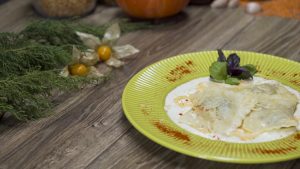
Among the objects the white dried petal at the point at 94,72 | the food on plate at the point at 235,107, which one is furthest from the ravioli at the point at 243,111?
the white dried petal at the point at 94,72

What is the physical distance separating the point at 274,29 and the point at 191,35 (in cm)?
26

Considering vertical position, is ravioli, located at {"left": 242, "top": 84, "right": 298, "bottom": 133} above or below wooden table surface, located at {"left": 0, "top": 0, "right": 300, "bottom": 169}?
above

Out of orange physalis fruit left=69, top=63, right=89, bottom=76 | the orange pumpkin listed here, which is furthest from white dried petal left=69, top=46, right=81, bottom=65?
the orange pumpkin

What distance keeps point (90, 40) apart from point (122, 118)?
0.32 m

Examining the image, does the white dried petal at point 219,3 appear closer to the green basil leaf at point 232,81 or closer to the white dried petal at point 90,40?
the white dried petal at point 90,40

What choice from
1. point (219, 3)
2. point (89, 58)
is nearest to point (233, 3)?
point (219, 3)

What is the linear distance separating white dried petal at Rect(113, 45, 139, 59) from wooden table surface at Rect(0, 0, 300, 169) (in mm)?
28

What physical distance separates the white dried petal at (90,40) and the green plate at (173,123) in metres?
0.24

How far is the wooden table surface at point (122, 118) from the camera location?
89 cm

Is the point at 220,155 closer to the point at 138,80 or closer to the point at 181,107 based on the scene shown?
the point at 181,107

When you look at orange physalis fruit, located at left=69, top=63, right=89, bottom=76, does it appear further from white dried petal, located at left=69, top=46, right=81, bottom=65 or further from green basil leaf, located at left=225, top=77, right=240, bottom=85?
green basil leaf, located at left=225, top=77, right=240, bottom=85

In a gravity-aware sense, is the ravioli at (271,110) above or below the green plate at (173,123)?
above

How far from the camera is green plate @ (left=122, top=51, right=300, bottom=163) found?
2.60 ft

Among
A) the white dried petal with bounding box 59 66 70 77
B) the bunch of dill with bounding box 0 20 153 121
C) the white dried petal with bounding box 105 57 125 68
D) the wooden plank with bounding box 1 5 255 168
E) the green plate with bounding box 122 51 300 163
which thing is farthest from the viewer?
the white dried petal with bounding box 105 57 125 68
